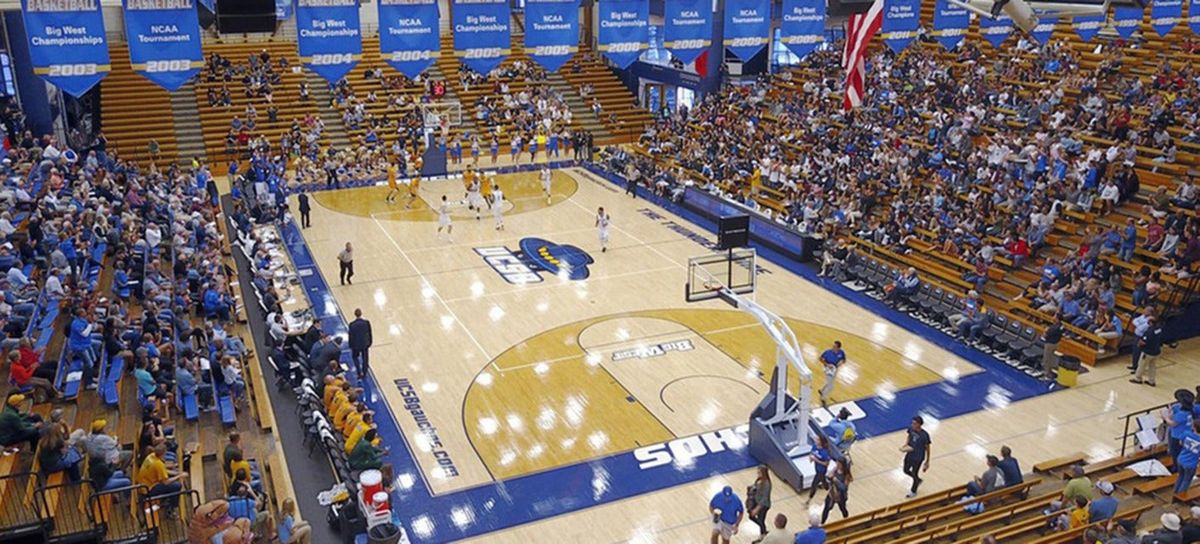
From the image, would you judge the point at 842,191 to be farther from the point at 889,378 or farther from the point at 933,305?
the point at 889,378

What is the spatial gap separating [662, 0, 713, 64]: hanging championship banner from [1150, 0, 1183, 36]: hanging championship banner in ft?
36.0

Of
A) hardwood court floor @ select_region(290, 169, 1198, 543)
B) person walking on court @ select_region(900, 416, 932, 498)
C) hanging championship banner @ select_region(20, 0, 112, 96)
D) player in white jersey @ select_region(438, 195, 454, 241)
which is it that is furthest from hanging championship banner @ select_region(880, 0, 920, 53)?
hanging championship banner @ select_region(20, 0, 112, 96)

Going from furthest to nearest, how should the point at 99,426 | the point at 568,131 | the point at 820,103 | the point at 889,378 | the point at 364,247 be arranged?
the point at 568,131
the point at 820,103
the point at 364,247
the point at 889,378
the point at 99,426

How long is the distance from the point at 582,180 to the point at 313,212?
10216 mm

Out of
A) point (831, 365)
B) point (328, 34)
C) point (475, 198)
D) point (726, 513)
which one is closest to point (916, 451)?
point (831, 365)

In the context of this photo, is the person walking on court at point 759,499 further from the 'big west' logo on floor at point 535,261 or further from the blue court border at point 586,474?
the 'big west' logo on floor at point 535,261

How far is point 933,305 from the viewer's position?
22.3 m

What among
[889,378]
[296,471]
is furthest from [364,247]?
[889,378]

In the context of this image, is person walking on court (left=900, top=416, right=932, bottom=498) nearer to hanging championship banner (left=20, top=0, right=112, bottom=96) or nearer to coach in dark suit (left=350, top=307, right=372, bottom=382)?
coach in dark suit (left=350, top=307, right=372, bottom=382)

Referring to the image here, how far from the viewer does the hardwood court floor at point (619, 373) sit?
50.8 ft

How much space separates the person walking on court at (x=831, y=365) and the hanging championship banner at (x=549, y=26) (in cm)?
826

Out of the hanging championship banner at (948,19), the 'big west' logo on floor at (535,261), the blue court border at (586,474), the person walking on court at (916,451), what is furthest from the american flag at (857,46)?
the 'big west' logo on floor at (535,261)

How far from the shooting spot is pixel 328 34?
18781 mm

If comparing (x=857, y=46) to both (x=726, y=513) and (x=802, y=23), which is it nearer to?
(x=802, y=23)
